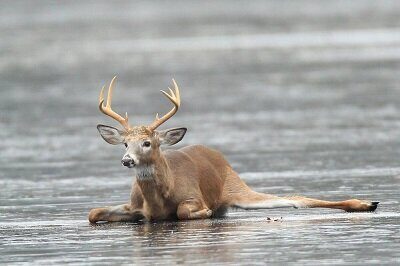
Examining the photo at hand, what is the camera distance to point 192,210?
653 inches

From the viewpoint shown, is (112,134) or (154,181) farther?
(112,134)

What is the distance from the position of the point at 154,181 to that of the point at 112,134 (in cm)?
68

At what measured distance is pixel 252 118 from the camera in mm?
28875

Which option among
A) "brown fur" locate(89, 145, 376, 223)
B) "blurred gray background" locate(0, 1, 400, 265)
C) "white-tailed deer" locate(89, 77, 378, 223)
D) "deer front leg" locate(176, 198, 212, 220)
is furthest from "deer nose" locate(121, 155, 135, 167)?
"deer front leg" locate(176, 198, 212, 220)

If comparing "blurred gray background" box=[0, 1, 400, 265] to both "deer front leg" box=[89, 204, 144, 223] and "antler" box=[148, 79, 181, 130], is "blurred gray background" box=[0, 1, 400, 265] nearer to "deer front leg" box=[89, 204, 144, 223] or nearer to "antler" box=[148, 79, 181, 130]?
"deer front leg" box=[89, 204, 144, 223]

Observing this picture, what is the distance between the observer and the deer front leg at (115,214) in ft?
55.1

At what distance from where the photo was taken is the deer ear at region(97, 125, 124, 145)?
16750 millimetres

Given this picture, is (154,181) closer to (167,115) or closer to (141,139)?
(141,139)

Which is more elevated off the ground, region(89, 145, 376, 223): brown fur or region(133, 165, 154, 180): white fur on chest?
region(133, 165, 154, 180): white fur on chest

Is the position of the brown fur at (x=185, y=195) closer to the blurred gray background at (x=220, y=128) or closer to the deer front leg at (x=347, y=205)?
the deer front leg at (x=347, y=205)

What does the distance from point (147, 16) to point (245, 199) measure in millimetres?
59313

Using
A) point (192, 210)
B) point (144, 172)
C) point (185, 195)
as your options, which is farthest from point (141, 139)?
point (192, 210)

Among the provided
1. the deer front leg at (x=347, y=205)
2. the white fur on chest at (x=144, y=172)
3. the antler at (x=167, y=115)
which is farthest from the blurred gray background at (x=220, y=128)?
the antler at (x=167, y=115)

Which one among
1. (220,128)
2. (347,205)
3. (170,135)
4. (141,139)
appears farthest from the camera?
(220,128)
